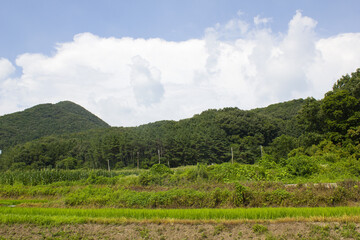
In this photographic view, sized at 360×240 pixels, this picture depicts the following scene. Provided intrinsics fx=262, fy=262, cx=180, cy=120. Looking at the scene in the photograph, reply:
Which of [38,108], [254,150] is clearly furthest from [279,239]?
[38,108]

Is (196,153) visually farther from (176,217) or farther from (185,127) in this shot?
(176,217)

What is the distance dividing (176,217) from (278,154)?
1492 inches

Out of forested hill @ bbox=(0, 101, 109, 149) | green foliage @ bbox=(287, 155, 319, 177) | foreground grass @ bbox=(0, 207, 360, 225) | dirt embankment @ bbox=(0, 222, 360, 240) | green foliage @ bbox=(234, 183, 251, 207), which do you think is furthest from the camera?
forested hill @ bbox=(0, 101, 109, 149)

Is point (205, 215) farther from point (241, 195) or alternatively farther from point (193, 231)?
point (241, 195)

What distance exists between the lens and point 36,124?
10444cm

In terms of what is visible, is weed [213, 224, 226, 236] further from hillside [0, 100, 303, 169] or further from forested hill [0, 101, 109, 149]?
forested hill [0, 101, 109, 149]

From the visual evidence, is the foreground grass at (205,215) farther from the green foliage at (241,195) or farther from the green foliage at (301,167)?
the green foliage at (301,167)

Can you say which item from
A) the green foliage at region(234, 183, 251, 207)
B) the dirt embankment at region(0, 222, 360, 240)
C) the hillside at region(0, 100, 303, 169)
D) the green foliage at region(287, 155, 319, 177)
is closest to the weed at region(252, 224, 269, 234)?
the dirt embankment at region(0, 222, 360, 240)

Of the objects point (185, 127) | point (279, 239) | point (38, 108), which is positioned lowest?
point (279, 239)

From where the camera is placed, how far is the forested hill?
89688 millimetres

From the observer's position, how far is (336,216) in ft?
29.6

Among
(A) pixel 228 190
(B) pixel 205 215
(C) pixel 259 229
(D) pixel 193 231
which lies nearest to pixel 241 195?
(A) pixel 228 190

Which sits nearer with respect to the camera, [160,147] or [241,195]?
[241,195]

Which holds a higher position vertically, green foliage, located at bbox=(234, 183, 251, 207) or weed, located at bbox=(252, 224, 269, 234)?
green foliage, located at bbox=(234, 183, 251, 207)
